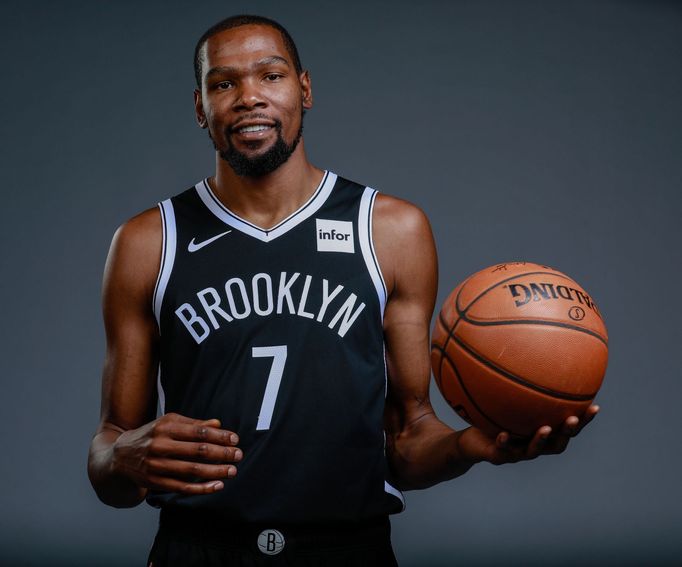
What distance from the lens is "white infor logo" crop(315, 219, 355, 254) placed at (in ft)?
6.67

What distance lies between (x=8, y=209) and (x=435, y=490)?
2.05 m

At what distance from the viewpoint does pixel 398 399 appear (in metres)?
2.07

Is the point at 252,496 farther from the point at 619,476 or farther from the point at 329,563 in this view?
the point at 619,476

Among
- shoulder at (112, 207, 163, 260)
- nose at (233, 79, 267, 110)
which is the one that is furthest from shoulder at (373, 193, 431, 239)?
shoulder at (112, 207, 163, 260)

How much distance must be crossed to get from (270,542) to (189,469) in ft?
1.14


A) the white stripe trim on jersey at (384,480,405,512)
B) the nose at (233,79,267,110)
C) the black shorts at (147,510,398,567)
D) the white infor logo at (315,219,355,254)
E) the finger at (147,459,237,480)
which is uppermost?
the nose at (233,79,267,110)

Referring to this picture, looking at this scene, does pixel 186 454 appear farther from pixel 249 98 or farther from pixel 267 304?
pixel 249 98

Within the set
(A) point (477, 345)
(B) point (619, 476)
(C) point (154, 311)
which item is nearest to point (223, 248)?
(C) point (154, 311)

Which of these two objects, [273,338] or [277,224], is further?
[277,224]

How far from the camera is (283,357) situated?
6.35 feet

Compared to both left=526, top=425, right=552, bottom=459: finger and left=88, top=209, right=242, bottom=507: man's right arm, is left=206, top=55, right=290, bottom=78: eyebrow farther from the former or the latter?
left=526, top=425, right=552, bottom=459: finger

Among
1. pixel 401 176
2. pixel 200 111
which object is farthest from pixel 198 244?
pixel 401 176

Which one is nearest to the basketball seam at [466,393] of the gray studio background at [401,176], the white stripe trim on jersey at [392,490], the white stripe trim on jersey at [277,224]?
the white stripe trim on jersey at [392,490]

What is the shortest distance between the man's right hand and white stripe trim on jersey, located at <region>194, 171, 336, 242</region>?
0.54 m
